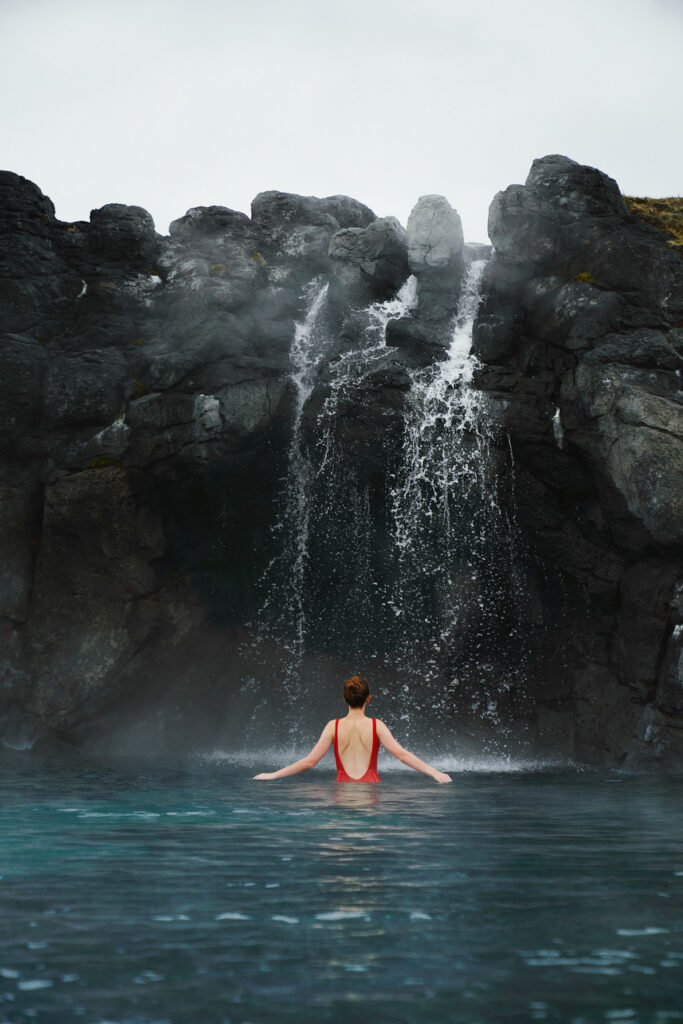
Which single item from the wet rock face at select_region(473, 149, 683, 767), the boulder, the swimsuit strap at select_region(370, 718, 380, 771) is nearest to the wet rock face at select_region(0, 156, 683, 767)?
the wet rock face at select_region(473, 149, 683, 767)

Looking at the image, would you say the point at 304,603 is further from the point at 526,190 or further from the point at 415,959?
the point at 415,959

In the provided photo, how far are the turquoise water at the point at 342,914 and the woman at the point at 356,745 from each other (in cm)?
43

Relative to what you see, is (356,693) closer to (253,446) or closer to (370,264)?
(253,446)

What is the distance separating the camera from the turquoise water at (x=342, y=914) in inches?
142

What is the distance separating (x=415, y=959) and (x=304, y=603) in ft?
48.3

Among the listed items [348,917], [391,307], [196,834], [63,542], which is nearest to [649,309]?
[391,307]

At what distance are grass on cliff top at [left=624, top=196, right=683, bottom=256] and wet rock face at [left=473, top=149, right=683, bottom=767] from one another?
5916 millimetres

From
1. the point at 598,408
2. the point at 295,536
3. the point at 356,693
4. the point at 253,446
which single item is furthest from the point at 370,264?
the point at 356,693

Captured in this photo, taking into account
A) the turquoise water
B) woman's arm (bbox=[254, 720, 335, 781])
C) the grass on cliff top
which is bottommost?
the turquoise water

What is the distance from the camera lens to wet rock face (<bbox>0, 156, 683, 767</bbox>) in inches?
658

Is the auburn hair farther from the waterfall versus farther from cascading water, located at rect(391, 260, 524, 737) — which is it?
the waterfall

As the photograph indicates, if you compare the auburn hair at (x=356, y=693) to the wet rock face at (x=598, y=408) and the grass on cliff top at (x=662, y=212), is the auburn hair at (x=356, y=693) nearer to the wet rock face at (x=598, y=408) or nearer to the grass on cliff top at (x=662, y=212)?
the wet rock face at (x=598, y=408)

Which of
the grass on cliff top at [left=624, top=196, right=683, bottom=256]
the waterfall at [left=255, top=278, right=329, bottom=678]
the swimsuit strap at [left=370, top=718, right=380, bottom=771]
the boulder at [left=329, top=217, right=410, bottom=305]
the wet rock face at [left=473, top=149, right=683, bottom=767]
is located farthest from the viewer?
the grass on cliff top at [left=624, top=196, right=683, bottom=256]

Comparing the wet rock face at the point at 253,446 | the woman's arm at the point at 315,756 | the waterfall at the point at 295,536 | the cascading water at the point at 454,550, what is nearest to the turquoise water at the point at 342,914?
the woman's arm at the point at 315,756
